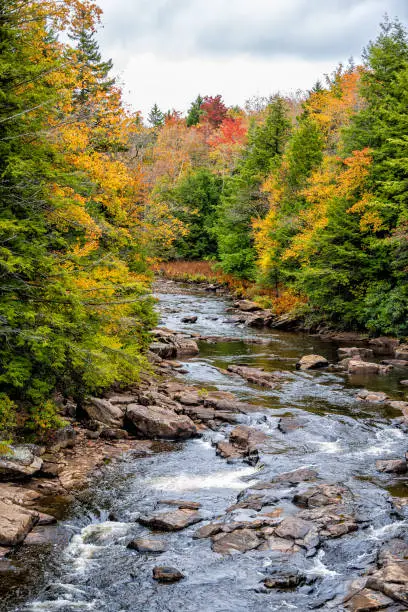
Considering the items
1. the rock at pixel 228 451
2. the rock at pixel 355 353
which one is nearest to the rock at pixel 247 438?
the rock at pixel 228 451

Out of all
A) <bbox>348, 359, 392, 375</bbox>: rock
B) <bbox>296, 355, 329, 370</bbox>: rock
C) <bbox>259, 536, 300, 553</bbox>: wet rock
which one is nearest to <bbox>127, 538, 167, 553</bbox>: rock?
<bbox>259, 536, 300, 553</bbox>: wet rock

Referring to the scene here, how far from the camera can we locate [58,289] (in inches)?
436

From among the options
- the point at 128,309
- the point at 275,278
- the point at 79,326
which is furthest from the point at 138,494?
the point at 275,278

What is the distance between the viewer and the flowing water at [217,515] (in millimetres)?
7699

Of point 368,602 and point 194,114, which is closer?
point 368,602

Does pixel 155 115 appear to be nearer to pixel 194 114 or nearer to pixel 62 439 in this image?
pixel 194 114

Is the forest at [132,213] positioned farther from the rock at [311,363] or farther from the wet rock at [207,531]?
the rock at [311,363]

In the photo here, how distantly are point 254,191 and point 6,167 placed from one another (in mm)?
38688

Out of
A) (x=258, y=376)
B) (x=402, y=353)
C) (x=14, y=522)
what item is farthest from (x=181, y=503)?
(x=402, y=353)

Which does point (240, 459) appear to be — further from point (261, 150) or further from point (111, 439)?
point (261, 150)

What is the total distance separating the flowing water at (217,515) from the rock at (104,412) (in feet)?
5.19

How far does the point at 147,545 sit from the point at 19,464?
126 inches

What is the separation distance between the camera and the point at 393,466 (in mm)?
12281

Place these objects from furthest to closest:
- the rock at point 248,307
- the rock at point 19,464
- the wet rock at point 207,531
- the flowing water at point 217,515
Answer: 1. the rock at point 248,307
2. the rock at point 19,464
3. the wet rock at point 207,531
4. the flowing water at point 217,515
